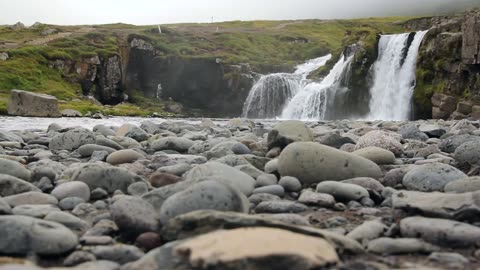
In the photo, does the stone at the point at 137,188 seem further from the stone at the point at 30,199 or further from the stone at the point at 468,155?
the stone at the point at 468,155

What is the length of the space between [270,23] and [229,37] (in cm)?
5369

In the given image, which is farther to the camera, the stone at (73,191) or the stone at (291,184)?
the stone at (291,184)

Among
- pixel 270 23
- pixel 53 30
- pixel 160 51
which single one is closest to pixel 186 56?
pixel 160 51

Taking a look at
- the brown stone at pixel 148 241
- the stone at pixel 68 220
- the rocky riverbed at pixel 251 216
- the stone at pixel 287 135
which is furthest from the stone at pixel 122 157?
the brown stone at pixel 148 241

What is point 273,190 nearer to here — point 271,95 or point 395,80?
point 395,80

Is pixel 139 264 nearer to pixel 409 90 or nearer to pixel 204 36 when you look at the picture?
pixel 409 90

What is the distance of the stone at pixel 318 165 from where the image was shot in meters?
5.31

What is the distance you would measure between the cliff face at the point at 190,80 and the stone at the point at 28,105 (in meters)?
27.0

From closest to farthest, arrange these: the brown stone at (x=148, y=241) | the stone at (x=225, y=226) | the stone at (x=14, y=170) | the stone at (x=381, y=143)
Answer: the stone at (x=225, y=226) → the brown stone at (x=148, y=241) → the stone at (x=14, y=170) → the stone at (x=381, y=143)

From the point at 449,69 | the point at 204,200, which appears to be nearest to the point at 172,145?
the point at 204,200

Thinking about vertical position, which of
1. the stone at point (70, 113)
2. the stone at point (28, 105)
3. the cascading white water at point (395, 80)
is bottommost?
the stone at point (70, 113)

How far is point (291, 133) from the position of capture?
25.5 ft

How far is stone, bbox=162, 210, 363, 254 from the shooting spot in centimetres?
305

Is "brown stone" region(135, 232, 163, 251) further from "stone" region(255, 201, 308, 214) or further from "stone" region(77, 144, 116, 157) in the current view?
"stone" region(77, 144, 116, 157)
